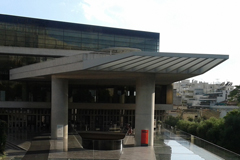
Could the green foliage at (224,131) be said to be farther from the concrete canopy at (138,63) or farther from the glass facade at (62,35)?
the glass facade at (62,35)

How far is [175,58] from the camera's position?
15016 mm

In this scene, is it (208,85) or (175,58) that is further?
(208,85)

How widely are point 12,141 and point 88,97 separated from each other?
42.0 ft

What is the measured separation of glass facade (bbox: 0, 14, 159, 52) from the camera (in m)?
33.3

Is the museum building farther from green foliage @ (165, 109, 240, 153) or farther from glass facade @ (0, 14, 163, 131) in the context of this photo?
green foliage @ (165, 109, 240, 153)

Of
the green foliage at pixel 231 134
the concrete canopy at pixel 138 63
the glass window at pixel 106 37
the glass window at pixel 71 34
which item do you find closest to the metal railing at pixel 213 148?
the green foliage at pixel 231 134

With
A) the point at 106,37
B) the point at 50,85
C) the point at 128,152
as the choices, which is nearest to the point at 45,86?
the point at 50,85

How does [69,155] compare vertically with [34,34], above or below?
below

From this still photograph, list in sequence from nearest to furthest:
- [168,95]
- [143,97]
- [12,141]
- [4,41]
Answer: [143,97] < [12,141] < [4,41] < [168,95]

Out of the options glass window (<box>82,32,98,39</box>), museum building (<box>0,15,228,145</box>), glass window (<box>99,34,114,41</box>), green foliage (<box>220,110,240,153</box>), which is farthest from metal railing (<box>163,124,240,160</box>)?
glass window (<box>82,32,98,39</box>)

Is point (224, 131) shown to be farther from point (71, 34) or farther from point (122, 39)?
point (71, 34)

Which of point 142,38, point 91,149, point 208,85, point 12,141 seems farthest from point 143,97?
point 208,85

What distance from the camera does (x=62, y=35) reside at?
35125 mm

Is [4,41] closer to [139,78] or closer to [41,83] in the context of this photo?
[41,83]
